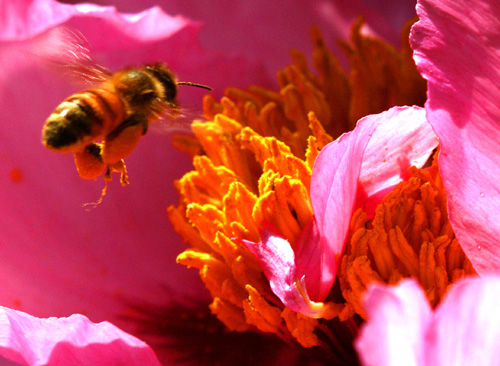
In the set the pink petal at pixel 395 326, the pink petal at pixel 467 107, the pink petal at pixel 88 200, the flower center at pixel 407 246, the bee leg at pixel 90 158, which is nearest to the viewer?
the pink petal at pixel 395 326

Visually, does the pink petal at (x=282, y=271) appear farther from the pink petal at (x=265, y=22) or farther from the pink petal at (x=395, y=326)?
the pink petal at (x=265, y=22)

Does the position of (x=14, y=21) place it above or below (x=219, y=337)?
above

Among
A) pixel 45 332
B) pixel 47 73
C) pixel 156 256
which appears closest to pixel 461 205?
pixel 45 332

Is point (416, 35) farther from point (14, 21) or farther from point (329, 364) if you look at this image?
point (14, 21)

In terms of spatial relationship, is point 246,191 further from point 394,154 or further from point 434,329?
point 434,329

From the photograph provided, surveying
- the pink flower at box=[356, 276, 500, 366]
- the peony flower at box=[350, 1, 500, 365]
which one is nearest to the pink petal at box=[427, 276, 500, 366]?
the pink flower at box=[356, 276, 500, 366]

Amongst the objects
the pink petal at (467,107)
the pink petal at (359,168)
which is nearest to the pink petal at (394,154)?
the pink petal at (359,168)

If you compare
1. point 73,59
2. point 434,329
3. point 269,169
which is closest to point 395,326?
point 434,329
